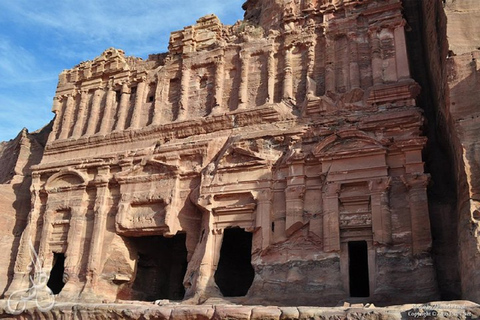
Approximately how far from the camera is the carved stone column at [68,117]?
18.4m

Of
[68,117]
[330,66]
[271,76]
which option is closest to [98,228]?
[68,117]

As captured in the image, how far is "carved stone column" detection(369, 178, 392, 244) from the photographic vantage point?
11.2 meters

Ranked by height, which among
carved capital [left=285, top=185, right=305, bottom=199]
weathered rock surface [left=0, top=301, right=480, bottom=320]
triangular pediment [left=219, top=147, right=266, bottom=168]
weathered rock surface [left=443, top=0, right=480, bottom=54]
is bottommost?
weathered rock surface [left=0, top=301, right=480, bottom=320]

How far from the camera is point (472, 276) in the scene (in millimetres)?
9031

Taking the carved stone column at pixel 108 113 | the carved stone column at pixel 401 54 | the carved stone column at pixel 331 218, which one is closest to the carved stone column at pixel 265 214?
the carved stone column at pixel 331 218

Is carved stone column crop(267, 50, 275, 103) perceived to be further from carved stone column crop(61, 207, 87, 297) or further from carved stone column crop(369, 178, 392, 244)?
carved stone column crop(61, 207, 87, 297)

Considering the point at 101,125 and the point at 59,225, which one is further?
the point at 101,125

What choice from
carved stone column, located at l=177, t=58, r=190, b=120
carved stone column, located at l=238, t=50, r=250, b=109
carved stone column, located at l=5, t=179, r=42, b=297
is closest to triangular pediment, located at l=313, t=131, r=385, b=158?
carved stone column, located at l=238, t=50, r=250, b=109

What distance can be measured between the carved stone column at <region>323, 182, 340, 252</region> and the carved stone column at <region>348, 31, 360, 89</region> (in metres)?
3.22

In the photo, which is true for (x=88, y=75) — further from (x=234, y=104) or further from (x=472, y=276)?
(x=472, y=276)

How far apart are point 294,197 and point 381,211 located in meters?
2.15

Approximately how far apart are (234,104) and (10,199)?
883cm

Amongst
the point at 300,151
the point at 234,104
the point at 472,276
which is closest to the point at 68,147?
the point at 234,104

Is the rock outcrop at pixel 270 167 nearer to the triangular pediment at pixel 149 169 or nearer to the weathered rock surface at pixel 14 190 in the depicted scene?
the triangular pediment at pixel 149 169
